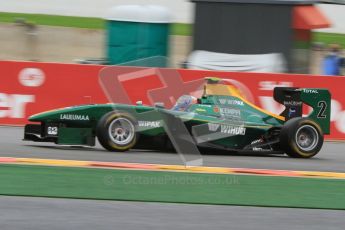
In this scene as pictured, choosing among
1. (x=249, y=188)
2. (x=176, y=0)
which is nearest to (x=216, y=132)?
(x=249, y=188)

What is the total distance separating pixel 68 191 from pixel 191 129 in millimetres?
3430

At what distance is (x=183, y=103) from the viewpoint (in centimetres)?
1102

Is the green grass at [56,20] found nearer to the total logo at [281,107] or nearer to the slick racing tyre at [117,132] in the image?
the total logo at [281,107]

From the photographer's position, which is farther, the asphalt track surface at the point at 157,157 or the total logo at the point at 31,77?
the total logo at the point at 31,77

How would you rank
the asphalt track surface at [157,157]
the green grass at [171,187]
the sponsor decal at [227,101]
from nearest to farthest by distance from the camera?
the green grass at [171,187] → the asphalt track surface at [157,157] → the sponsor decal at [227,101]

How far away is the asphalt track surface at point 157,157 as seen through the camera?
1038 cm

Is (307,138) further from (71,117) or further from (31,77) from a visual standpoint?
(31,77)

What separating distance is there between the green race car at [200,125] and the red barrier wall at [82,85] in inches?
114

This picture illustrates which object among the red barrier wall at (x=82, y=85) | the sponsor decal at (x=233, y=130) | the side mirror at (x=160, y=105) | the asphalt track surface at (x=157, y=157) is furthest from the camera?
the red barrier wall at (x=82, y=85)

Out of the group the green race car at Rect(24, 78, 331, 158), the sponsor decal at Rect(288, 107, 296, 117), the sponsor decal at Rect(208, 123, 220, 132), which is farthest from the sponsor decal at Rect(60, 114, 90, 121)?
the sponsor decal at Rect(288, 107, 296, 117)

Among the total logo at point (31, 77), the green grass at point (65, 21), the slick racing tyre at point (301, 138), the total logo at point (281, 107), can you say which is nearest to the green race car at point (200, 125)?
the slick racing tyre at point (301, 138)

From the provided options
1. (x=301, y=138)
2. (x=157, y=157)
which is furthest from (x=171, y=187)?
(x=301, y=138)

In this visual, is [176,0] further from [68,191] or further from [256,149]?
[68,191]

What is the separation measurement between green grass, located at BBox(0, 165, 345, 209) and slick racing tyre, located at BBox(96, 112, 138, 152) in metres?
1.42
